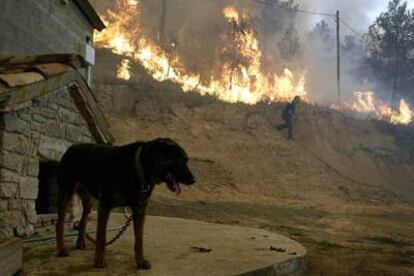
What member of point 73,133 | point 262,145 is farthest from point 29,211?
point 262,145

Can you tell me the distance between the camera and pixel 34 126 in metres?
7.66

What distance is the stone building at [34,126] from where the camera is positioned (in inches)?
269

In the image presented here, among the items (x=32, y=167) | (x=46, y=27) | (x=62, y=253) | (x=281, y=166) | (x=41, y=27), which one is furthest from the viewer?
(x=281, y=166)

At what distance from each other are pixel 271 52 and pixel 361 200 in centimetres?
4139

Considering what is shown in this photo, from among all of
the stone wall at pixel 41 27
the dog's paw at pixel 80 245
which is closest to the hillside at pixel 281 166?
the dog's paw at pixel 80 245

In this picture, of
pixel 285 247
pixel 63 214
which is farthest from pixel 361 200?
pixel 63 214

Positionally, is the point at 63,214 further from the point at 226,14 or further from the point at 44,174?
the point at 226,14

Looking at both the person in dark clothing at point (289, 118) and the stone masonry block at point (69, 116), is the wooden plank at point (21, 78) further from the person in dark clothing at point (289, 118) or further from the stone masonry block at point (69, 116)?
the person in dark clothing at point (289, 118)

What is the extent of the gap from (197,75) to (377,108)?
76.8 feet

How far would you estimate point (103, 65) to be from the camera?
35844 mm

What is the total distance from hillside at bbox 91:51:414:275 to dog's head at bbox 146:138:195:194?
613cm

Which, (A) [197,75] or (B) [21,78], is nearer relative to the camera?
(B) [21,78]

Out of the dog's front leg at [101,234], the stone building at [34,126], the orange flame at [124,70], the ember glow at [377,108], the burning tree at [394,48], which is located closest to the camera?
the dog's front leg at [101,234]

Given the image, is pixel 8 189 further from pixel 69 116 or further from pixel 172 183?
pixel 172 183
